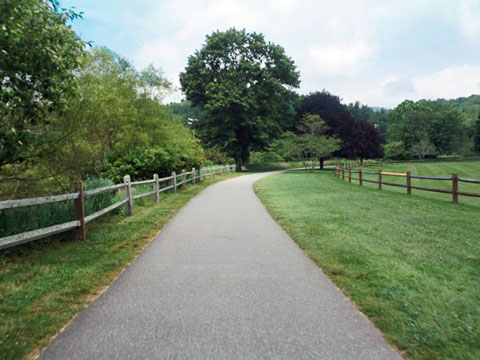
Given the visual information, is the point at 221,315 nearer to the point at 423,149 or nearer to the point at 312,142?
the point at 312,142

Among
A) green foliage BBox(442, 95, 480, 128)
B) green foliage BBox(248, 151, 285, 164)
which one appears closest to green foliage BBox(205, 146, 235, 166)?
green foliage BBox(248, 151, 285, 164)

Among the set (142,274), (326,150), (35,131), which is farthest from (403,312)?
(326,150)

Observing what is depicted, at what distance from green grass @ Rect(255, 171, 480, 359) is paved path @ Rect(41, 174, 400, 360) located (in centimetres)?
29

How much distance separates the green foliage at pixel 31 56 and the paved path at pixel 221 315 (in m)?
3.30

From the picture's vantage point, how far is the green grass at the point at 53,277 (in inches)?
104

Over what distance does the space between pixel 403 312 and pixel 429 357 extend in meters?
0.69

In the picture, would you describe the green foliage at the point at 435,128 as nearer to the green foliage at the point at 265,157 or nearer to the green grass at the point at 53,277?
the green foliage at the point at 265,157

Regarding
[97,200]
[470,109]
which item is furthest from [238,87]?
[470,109]

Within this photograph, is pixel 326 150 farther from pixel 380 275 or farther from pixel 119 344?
pixel 119 344

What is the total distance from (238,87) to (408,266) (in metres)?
32.7

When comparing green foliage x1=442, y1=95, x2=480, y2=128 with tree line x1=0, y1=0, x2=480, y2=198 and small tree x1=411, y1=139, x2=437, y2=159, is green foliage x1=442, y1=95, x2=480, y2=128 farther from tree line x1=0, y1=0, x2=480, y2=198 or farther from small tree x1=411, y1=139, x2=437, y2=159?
small tree x1=411, y1=139, x2=437, y2=159

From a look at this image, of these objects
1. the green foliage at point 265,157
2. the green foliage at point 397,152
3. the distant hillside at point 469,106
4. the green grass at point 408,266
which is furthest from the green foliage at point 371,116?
the green grass at point 408,266

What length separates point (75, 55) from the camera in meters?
5.20

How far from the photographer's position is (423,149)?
6369cm
